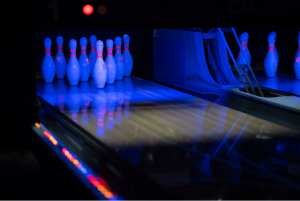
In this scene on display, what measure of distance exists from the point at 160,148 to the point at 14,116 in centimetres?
73

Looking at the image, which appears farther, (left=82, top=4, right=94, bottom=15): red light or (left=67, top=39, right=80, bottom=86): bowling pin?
(left=67, top=39, right=80, bottom=86): bowling pin

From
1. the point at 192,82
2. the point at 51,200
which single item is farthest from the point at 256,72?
the point at 51,200

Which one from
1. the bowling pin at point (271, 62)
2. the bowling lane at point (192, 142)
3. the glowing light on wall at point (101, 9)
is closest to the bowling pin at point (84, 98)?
the bowling lane at point (192, 142)

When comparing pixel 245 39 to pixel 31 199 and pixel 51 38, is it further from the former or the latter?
pixel 31 199

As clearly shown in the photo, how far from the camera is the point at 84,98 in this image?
9.67ft

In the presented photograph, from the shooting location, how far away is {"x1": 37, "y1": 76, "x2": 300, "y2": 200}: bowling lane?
4.35 feet

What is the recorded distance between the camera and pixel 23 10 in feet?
5.53

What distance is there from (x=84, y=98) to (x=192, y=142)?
1.35 metres

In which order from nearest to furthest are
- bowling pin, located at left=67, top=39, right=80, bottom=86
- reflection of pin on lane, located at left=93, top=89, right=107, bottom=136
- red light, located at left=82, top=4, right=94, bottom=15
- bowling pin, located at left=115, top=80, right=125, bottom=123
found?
red light, located at left=82, top=4, right=94, bottom=15
reflection of pin on lane, located at left=93, top=89, right=107, bottom=136
bowling pin, located at left=115, top=80, right=125, bottom=123
bowling pin, located at left=67, top=39, right=80, bottom=86

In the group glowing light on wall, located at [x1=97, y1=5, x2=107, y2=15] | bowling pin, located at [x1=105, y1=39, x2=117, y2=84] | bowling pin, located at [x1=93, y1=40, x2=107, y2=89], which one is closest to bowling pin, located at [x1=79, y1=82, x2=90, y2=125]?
bowling pin, located at [x1=93, y1=40, x2=107, y2=89]

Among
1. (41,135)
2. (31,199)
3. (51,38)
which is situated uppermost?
(51,38)

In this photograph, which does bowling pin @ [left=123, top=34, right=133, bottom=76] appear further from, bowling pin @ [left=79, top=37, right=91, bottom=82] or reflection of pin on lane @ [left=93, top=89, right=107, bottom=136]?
reflection of pin on lane @ [left=93, top=89, right=107, bottom=136]

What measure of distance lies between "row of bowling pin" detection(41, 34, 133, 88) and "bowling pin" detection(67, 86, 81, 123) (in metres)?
0.22

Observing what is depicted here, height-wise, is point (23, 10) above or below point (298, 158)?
above
